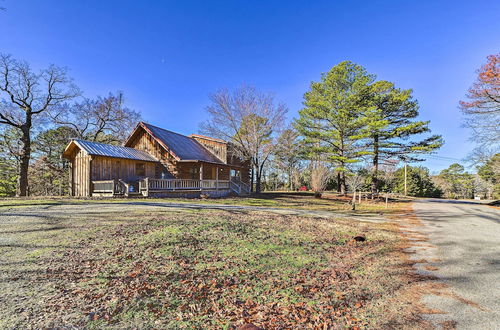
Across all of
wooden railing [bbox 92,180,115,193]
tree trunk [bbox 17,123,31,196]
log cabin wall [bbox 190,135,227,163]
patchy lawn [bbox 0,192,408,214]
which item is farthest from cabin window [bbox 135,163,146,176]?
tree trunk [bbox 17,123,31,196]

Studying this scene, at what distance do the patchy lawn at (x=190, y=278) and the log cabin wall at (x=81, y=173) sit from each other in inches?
428

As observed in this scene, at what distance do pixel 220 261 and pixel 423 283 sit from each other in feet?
11.6

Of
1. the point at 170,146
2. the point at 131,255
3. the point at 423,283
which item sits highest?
the point at 170,146

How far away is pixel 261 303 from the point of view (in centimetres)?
309

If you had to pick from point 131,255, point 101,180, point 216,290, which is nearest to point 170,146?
point 101,180

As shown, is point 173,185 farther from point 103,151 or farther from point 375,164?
point 375,164

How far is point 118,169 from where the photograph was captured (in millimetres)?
17750

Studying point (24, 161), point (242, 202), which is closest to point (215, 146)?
point (242, 202)

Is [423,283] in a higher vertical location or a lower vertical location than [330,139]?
lower

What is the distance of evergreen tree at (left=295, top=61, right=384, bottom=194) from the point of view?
2294cm

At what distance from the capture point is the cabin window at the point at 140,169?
19.2 m

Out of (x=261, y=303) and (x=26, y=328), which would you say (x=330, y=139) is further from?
(x=26, y=328)

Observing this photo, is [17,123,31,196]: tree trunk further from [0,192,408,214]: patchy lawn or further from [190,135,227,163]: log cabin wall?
[190,135,227,163]: log cabin wall

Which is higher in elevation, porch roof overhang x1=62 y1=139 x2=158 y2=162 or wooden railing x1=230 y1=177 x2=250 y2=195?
porch roof overhang x1=62 y1=139 x2=158 y2=162
